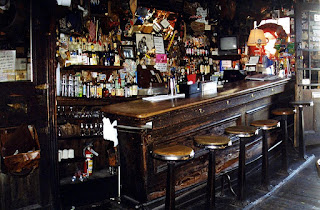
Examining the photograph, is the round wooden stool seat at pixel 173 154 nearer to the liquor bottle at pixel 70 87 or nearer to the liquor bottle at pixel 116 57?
the liquor bottle at pixel 70 87

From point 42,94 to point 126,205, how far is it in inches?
59.2

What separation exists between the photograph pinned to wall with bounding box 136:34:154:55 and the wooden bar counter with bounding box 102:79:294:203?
2540 mm

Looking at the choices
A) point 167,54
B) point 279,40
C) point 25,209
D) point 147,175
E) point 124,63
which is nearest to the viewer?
point 147,175

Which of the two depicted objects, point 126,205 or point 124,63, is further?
point 124,63

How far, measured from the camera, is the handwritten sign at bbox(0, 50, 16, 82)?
3.34 metres

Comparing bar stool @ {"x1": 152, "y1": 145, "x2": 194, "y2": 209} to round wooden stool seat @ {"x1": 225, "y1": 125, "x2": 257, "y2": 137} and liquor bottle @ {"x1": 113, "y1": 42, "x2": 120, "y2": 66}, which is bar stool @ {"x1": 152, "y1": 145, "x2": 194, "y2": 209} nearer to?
round wooden stool seat @ {"x1": 225, "y1": 125, "x2": 257, "y2": 137}

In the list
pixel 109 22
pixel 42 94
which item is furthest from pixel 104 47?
pixel 42 94

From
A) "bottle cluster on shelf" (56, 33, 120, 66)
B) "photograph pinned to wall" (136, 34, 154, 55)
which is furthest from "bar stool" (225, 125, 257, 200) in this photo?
"photograph pinned to wall" (136, 34, 154, 55)

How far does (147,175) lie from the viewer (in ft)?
10.5

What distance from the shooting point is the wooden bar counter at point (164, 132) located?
3137mm

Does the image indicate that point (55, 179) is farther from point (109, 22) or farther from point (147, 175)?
point (109, 22)

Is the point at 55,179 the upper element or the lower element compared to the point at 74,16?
lower

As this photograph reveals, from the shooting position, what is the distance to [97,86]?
5707 millimetres

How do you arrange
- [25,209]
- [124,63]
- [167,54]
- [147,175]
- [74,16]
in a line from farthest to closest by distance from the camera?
1. [167,54]
2. [124,63]
3. [74,16]
4. [25,209]
5. [147,175]
